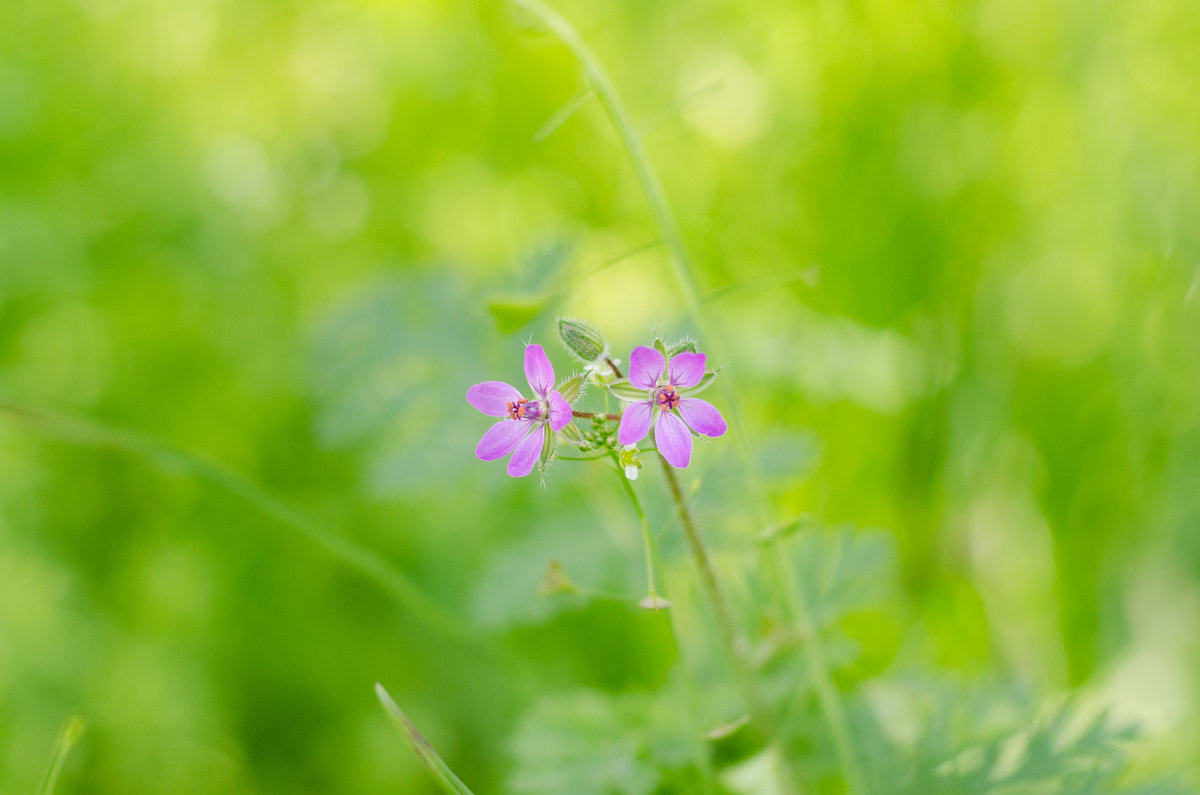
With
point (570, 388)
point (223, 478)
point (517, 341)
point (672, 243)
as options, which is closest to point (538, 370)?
point (570, 388)

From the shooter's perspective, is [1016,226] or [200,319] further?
[200,319]

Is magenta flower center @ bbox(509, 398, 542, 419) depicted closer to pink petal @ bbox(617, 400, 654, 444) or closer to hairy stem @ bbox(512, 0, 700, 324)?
pink petal @ bbox(617, 400, 654, 444)

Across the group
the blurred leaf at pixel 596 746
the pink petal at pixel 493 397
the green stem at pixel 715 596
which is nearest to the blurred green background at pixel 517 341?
the blurred leaf at pixel 596 746

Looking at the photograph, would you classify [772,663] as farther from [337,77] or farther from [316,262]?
[337,77]

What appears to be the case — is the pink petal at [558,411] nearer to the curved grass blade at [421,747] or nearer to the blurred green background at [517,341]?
the curved grass blade at [421,747]

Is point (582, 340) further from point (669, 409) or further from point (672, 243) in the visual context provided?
point (672, 243)

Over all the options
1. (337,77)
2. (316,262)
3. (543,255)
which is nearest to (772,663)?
(543,255)
